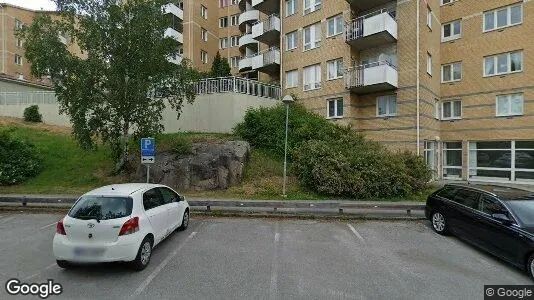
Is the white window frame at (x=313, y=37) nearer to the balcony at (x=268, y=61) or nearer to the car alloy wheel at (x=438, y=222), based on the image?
the balcony at (x=268, y=61)

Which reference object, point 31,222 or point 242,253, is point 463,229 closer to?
point 242,253

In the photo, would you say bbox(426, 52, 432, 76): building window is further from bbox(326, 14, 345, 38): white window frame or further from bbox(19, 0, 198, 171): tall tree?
bbox(19, 0, 198, 171): tall tree

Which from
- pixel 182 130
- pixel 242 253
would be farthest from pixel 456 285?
pixel 182 130

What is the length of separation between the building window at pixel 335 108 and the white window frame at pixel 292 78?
3315mm

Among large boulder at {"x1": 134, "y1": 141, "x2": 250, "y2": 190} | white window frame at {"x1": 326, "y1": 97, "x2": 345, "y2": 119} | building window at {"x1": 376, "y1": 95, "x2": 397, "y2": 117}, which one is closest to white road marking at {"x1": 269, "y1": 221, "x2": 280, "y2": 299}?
large boulder at {"x1": 134, "y1": 141, "x2": 250, "y2": 190}

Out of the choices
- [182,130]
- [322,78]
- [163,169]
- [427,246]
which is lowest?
[427,246]

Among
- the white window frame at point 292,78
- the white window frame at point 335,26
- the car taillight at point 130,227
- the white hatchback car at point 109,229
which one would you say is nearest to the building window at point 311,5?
the white window frame at point 335,26

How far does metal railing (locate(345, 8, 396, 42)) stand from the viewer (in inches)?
696

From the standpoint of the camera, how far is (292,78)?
22188 millimetres

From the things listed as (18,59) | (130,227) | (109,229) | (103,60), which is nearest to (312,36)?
(103,60)

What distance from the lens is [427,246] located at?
729 centimetres

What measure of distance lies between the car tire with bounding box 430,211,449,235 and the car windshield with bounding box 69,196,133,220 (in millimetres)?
7814

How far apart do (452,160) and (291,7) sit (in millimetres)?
15595

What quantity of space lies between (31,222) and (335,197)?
34.5ft
